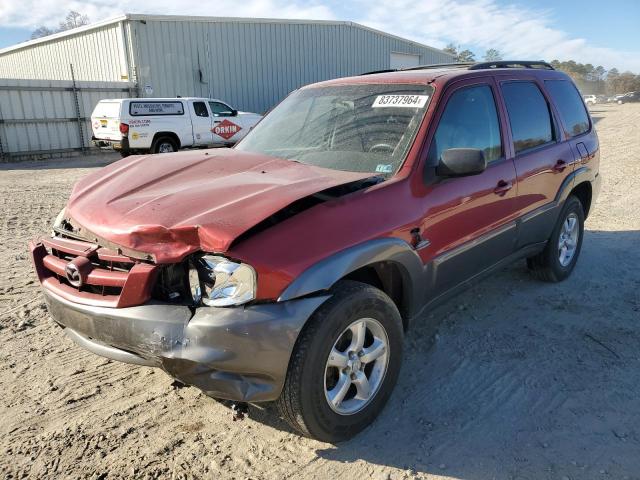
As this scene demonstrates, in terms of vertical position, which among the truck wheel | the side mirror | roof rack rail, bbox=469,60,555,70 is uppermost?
roof rack rail, bbox=469,60,555,70

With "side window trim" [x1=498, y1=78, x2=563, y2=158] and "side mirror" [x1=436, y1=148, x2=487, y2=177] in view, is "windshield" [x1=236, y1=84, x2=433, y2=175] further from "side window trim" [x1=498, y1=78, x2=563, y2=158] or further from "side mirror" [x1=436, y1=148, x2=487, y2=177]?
"side window trim" [x1=498, y1=78, x2=563, y2=158]

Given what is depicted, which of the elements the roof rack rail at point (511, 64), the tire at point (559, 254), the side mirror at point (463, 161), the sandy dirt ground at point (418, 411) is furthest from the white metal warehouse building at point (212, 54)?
the side mirror at point (463, 161)

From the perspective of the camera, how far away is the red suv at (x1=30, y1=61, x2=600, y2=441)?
234cm

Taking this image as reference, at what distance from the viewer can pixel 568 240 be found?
16.7 feet

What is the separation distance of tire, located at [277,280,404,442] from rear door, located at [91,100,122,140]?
13.7 metres

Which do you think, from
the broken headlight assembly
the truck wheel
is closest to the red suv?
the broken headlight assembly

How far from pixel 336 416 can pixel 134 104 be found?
14276mm

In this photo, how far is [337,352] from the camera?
8.65ft

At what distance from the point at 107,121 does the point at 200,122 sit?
9.10 ft

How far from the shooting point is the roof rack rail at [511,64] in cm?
411

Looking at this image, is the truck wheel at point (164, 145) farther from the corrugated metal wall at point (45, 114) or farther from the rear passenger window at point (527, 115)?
the rear passenger window at point (527, 115)

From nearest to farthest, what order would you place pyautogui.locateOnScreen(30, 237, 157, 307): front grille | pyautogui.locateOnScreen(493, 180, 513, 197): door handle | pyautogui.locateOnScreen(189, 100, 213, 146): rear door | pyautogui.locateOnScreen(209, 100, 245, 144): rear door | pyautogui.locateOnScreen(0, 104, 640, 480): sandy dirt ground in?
pyautogui.locateOnScreen(30, 237, 157, 307): front grille
pyautogui.locateOnScreen(0, 104, 640, 480): sandy dirt ground
pyautogui.locateOnScreen(493, 180, 513, 197): door handle
pyautogui.locateOnScreen(189, 100, 213, 146): rear door
pyautogui.locateOnScreen(209, 100, 245, 144): rear door

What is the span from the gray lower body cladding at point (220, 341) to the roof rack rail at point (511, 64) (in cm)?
263

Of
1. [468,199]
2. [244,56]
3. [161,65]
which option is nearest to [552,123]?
[468,199]
